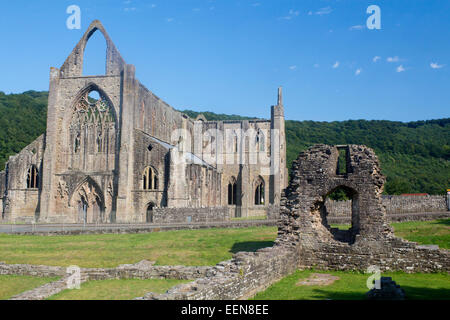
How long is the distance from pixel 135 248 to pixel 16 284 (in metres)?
6.94

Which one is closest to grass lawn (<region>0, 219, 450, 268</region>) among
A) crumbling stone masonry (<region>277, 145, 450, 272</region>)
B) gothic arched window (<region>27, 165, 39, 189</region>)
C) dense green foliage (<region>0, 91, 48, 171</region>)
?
crumbling stone masonry (<region>277, 145, 450, 272</region>)

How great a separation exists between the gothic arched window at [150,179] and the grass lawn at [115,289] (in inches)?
997

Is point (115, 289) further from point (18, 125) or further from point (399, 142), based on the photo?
point (399, 142)

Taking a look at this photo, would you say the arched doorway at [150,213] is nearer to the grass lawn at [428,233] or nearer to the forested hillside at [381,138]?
the grass lawn at [428,233]

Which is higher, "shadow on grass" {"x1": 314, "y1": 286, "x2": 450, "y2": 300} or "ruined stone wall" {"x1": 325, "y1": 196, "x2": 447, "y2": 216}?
"ruined stone wall" {"x1": 325, "y1": 196, "x2": 447, "y2": 216}

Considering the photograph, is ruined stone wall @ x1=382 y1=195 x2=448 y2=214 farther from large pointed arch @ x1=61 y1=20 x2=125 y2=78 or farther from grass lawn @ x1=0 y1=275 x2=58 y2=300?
grass lawn @ x1=0 y1=275 x2=58 y2=300

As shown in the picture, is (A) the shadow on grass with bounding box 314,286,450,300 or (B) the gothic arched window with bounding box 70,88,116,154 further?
(B) the gothic arched window with bounding box 70,88,116,154

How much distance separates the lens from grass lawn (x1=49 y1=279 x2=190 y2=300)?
12.9 m

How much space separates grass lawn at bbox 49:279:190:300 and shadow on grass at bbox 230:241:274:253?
5111 millimetres

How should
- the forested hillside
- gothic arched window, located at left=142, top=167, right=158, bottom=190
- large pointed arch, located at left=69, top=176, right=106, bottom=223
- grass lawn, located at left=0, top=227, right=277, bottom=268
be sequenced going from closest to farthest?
grass lawn, located at left=0, top=227, right=277, bottom=268
gothic arched window, located at left=142, top=167, right=158, bottom=190
large pointed arch, located at left=69, top=176, right=106, bottom=223
the forested hillside

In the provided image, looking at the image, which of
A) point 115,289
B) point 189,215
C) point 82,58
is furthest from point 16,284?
point 82,58

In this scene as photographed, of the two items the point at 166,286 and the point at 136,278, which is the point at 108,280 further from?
the point at 166,286

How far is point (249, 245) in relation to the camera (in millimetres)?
20750
